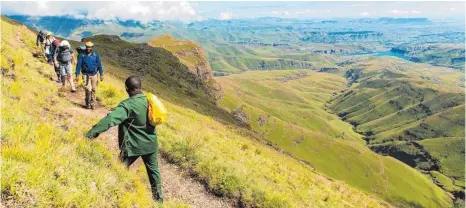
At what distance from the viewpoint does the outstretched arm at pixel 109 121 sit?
768cm

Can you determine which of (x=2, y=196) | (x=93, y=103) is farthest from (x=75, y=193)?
(x=93, y=103)

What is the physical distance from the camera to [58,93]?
19.9m

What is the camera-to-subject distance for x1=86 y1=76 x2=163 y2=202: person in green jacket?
28.0 ft

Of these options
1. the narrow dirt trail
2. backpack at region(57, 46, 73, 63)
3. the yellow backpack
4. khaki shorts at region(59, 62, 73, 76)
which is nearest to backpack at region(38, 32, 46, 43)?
backpack at region(57, 46, 73, 63)

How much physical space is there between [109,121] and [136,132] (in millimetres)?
1153

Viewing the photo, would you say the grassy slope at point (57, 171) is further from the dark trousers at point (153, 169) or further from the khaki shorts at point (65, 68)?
the khaki shorts at point (65, 68)

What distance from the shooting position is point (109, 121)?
7.78 meters

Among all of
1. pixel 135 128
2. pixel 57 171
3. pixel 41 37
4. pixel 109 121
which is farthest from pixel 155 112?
pixel 41 37

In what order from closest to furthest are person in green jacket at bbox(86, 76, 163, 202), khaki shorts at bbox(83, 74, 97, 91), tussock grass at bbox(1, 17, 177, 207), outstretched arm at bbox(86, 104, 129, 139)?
tussock grass at bbox(1, 17, 177, 207), outstretched arm at bbox(86, 104, 129, 139), person in green jacket at bbox(86, 76, 163, 202), khaki shorts at bbox(83, 74, 97, 91)

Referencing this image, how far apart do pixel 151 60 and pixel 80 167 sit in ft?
471

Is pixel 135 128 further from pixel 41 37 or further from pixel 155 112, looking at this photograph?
pixel 41 37

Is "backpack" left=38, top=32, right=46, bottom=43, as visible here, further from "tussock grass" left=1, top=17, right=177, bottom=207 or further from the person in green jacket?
the person in green jacket

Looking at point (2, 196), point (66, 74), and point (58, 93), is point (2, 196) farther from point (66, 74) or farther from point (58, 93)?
point (66, 74)

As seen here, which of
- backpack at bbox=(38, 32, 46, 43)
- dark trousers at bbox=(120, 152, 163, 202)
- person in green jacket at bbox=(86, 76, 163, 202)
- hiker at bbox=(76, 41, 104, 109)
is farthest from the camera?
backpack at bbox=(38, 32, 46, 43)
